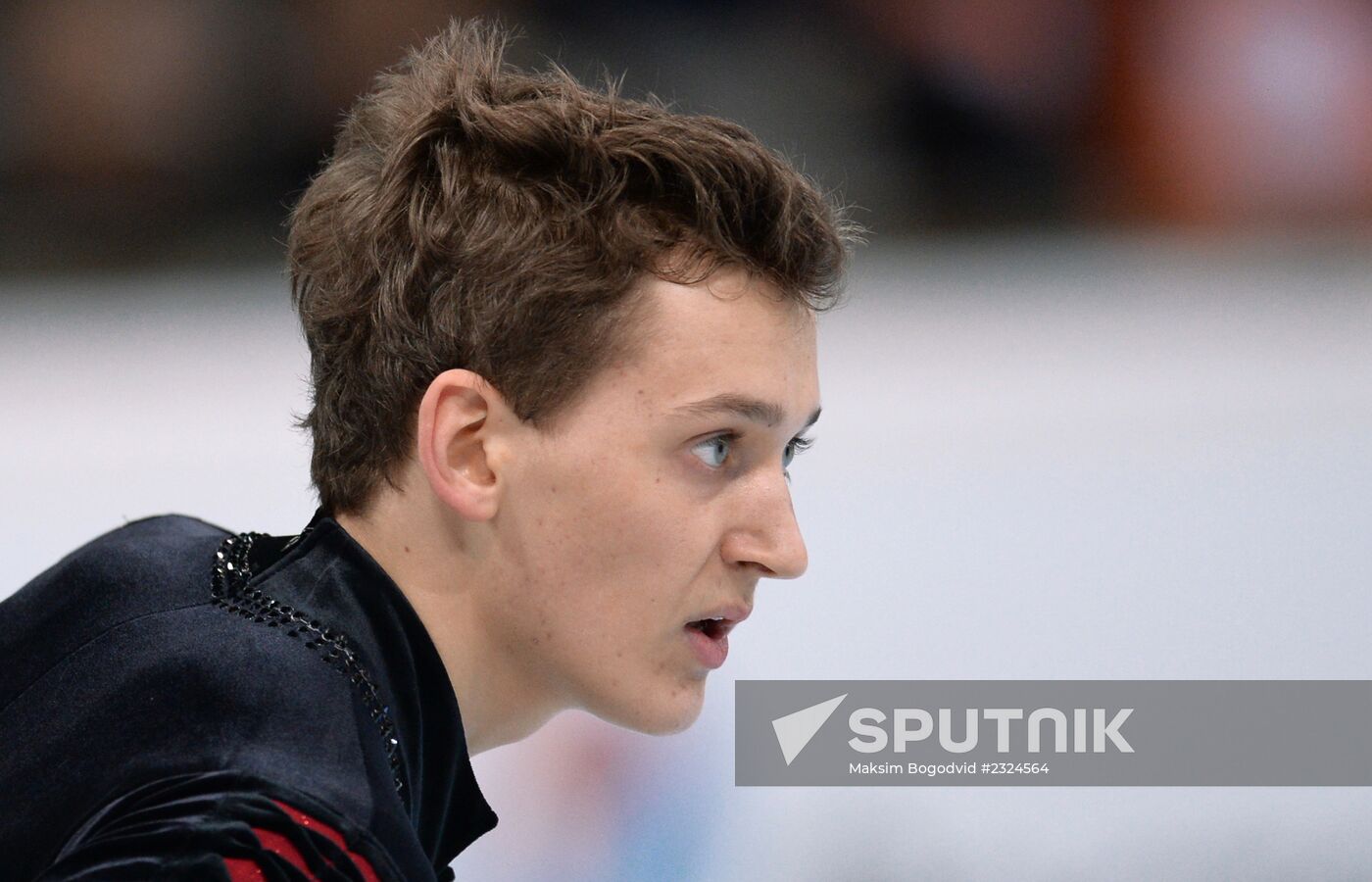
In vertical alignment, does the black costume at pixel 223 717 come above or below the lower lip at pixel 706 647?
below

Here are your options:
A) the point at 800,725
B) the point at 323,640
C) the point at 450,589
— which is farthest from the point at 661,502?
the point at 800,725

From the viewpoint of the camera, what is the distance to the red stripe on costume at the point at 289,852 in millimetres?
1273

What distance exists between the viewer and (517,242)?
5.61 feet

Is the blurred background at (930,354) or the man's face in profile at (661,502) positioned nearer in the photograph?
the man's face in profile at (661,502)

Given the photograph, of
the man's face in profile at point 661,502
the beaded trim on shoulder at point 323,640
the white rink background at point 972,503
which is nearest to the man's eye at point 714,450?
the man's face in profile at point 661,502

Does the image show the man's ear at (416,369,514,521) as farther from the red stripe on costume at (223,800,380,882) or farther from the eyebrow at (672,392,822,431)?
the red stripe on costume at (223,800,380,882)

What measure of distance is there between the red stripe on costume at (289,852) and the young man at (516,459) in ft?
0.72

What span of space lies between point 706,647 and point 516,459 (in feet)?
1.06

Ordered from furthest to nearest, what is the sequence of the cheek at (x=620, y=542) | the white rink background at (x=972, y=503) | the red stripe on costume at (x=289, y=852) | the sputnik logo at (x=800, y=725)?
the sputnik logo at (x=800, y=725), the white rink background at (x=972, y=503), the cheek at (x=620, y=542), the red stripe on costume at (x=289, y=852)

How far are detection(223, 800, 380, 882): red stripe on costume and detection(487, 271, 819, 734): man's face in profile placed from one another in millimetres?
438

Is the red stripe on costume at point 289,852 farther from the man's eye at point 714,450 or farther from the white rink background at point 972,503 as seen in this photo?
the white rink background at point 972,503

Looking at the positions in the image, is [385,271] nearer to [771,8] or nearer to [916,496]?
[916,496]

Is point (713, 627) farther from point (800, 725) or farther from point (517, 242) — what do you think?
point (800, 725)

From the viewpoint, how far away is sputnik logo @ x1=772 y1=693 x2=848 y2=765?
2.82m
